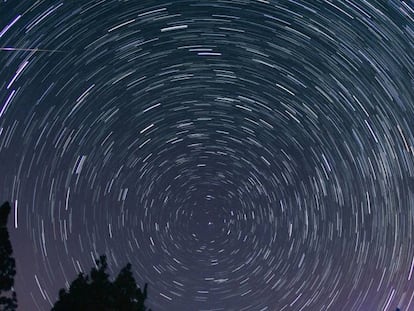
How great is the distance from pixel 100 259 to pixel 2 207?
12.9ft

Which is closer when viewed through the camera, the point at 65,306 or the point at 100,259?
the point at 65,306

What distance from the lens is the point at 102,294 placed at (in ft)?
73.1

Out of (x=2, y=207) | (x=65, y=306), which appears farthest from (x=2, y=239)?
(x=65, y=306)

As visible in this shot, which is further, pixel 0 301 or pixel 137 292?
pixel 137 292

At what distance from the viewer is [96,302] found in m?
21.9

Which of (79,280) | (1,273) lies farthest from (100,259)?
(1,273)

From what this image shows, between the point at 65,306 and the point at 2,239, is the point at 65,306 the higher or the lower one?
the lower one

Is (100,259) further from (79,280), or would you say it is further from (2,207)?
(2,207)

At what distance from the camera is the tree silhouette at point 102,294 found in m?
21.6

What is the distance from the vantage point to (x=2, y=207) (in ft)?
69.3

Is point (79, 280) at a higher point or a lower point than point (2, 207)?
lower

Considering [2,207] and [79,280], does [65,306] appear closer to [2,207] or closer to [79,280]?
[79,280]

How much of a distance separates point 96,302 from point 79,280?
1.07m

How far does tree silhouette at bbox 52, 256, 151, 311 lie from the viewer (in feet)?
71.0
